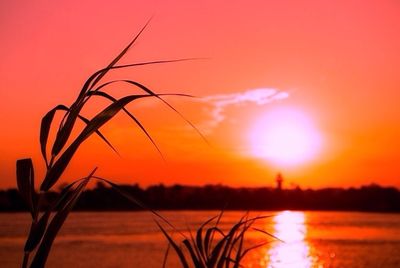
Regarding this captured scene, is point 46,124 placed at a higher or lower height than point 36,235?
higher

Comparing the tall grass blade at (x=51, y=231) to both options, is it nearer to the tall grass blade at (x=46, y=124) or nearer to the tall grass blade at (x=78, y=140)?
the tall grass blade at (x=78, y=140)

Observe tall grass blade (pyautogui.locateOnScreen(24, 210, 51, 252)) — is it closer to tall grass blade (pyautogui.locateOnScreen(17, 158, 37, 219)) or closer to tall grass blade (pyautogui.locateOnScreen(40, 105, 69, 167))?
tall grass blade (pyautogui.locateOnScreen(17, 158, 37, 219))

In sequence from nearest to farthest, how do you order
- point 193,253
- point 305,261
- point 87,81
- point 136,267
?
1. point 87,81
2. point 193,253
3. point 136,267
4. point 305,261

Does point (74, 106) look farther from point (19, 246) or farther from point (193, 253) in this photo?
point (19, 246)

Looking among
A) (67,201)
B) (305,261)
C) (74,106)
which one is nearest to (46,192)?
(67,201)

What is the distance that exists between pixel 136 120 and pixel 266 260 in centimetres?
2641

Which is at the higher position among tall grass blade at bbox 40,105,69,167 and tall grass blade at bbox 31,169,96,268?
tall grass blade at bbox 40,105,69,167

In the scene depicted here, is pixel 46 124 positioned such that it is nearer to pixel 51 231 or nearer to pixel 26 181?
pixel 26 181

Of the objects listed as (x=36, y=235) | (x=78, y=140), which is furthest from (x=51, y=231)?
(x=78, y=140)

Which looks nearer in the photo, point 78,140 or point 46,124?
point 78,140

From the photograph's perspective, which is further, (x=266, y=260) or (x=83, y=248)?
(x=83, y=248)

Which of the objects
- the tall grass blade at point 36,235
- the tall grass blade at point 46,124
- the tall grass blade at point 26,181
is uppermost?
the tall grass blade at point 46,124

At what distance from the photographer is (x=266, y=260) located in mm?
27062

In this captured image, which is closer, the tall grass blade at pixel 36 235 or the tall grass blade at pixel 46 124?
the tall grass blade at pixel 36 235
